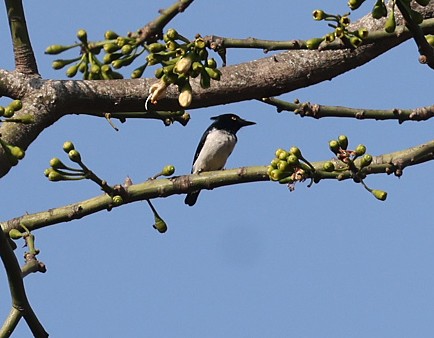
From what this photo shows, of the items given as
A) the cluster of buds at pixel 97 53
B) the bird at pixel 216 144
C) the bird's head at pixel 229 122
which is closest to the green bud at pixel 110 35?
the cluster of buds at pixel 97 53

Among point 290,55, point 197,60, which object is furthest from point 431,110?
point 197,60

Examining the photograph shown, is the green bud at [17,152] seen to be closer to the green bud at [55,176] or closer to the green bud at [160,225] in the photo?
the green bud at [55,176]

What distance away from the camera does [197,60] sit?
3381mm

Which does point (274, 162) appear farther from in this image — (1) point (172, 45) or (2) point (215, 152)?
(2) point (215, 152)

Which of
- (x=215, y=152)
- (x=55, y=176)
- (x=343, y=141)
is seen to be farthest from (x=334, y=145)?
(x=215, y=152)

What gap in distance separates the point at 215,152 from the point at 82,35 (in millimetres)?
8881

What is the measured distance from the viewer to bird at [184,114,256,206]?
1257cm

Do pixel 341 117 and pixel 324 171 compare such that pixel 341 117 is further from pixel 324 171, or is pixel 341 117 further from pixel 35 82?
pixel 35 82

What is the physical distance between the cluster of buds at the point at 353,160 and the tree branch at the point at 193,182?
0.08 ft

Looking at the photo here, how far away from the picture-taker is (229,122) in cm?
1355

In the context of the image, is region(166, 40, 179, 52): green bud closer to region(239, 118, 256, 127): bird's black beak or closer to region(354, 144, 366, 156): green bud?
region(354, 144, 366, 156): green bud

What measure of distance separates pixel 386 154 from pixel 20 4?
150 centimetres

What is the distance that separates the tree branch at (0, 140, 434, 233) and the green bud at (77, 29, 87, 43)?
2.57 ft

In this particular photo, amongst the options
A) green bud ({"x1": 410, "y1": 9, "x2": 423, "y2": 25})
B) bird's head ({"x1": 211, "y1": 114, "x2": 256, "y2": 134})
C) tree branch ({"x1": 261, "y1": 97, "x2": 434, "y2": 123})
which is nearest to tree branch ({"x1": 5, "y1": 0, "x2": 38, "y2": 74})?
tree branch ({"x1": 261, "y1": 97, "x2": 434, "y2": 123})
